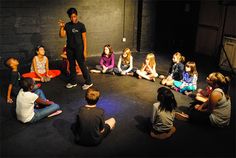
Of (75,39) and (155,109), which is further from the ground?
(75,39)

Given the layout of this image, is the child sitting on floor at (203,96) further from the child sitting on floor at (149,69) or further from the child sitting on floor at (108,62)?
the child sitting on floor at (108,62)

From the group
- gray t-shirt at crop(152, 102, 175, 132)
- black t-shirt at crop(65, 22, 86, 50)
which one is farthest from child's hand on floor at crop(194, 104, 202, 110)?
black t-shirt at crop(65, 22, 86, 50)

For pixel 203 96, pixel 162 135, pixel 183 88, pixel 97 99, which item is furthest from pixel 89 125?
pixel 183 88

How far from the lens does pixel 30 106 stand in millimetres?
4723

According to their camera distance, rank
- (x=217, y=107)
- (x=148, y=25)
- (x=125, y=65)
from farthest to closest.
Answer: (x=148, y=25) < (x=125, y=65) < (x=217, y=107)

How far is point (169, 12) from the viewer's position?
32.6 feet

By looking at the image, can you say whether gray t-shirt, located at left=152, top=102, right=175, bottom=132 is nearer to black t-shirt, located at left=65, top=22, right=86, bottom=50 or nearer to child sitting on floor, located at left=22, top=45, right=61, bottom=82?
black t-shirt, located at left=65, top=22, right=86, bottom=50

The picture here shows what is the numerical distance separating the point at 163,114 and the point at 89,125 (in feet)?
3.89

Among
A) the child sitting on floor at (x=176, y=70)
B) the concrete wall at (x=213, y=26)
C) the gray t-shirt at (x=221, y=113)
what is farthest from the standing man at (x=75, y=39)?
the concrete wall at (x=213, y=26)

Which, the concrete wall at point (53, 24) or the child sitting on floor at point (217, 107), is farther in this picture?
the concrete wall at point (53, 24)

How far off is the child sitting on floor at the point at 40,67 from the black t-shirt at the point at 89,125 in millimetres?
2962

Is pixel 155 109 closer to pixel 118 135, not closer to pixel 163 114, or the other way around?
pixel 163 114

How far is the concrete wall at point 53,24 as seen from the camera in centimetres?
755

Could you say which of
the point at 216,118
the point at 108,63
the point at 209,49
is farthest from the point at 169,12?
the point at 216,118
